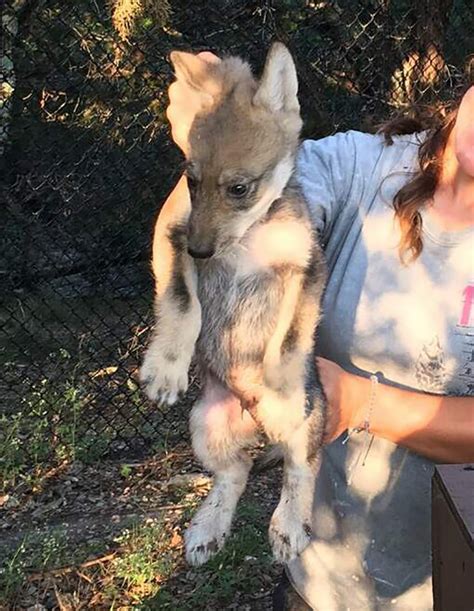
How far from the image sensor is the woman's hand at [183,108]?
2.15 meters

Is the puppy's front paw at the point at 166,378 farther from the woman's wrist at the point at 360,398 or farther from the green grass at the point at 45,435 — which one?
the green grass at the point at 45,435

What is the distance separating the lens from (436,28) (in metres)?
5.96

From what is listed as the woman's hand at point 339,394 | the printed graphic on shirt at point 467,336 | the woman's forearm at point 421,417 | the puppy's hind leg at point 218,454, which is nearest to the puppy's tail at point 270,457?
the puppy's hind leg at point 218,454

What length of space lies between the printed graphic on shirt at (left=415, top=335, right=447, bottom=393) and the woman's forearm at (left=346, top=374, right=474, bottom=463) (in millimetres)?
63

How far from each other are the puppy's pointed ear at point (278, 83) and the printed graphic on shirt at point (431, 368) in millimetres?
735

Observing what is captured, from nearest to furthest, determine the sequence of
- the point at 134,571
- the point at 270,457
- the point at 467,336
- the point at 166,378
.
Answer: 1. the point at 166,378
2. the point at 467,336
3. the point at 270,457
4. the point at 134,571

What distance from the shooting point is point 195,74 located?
2.20 meters

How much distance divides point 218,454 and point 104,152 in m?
3.28

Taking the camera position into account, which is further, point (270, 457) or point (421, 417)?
point (270, 457)

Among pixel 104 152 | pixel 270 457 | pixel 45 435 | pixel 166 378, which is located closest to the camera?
pixel 166 378

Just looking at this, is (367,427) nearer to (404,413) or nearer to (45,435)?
(404,413)

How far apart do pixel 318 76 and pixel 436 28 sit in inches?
35.5

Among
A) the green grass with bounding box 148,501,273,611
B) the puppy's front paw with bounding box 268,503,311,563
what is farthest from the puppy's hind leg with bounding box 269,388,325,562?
the green grass with bounding box 148,501,273,611

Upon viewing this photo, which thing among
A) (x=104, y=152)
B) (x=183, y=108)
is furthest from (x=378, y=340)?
(x=104, y=152)
